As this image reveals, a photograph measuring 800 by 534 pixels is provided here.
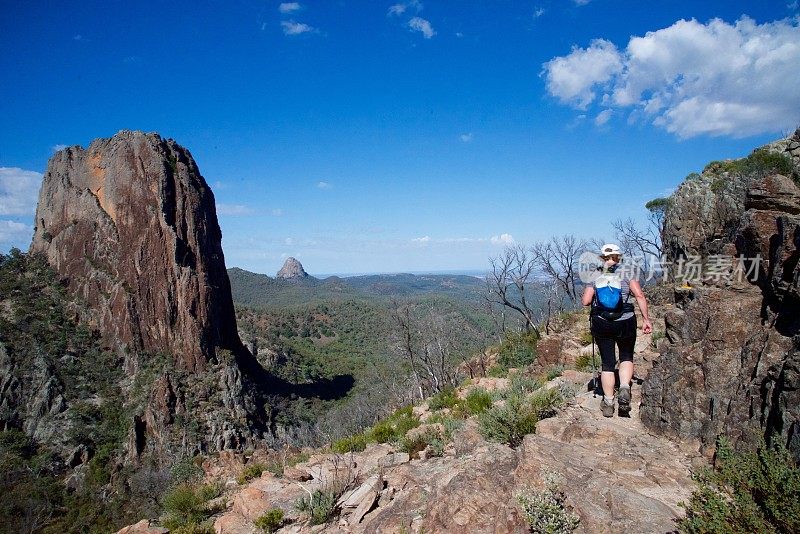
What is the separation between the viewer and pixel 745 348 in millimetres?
4426

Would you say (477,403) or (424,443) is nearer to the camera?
(424,443)

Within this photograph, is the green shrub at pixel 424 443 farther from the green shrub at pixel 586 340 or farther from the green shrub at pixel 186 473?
the green shrub at pixel 186 473

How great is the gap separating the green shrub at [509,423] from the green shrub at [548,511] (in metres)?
1.82

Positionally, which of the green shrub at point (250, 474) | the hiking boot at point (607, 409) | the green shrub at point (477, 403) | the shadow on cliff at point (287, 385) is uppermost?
the hiking boot at point (607, 409)

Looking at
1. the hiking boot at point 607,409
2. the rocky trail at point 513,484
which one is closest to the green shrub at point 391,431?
the rocky trail at point 513,484

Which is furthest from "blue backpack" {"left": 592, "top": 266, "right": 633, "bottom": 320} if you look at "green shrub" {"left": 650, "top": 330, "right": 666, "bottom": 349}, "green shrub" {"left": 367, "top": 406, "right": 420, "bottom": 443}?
"green shrub" {"left": 367, "top": 406, "right": 420, "bottom": 443}

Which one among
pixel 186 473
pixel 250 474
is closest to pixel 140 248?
pixel 186 473

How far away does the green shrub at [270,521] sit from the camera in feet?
18.5

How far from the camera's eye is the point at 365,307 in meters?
128

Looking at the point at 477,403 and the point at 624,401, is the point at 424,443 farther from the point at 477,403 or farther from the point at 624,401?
the point at 624,401

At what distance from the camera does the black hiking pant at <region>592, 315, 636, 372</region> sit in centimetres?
544

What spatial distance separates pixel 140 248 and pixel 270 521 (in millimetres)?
73598

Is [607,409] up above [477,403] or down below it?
above

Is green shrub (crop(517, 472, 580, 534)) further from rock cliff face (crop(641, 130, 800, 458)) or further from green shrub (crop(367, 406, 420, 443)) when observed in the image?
green shrub (crop(367, 406, 420, 443))
